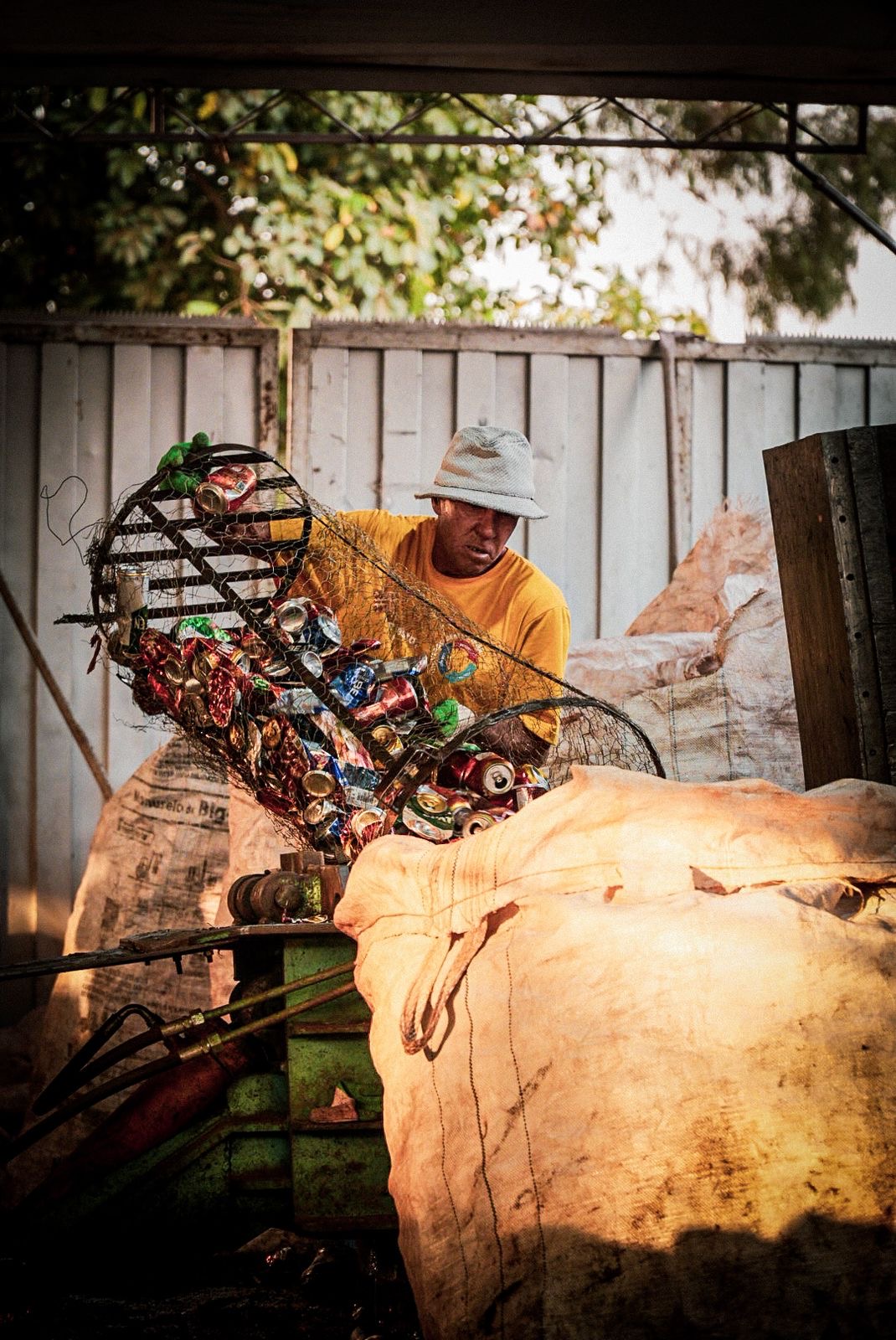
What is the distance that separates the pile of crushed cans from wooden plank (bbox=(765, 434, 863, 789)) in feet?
2.08

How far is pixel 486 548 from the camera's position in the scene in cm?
281

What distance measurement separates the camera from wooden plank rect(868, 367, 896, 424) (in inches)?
190

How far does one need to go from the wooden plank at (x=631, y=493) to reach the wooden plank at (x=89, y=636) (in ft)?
5.75

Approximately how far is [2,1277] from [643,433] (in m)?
3.49

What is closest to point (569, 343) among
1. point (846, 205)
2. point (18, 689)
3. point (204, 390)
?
point (846, 205)

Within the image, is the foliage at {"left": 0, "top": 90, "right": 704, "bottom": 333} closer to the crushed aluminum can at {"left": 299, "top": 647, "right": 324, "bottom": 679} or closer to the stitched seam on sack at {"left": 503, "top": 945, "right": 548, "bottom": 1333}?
the crushed aluminum can at {"left": 299, "top": 647, "right": 324, "bottom": 679}

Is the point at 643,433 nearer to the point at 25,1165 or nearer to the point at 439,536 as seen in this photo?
the point at 439,536

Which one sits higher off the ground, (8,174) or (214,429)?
(8,174)

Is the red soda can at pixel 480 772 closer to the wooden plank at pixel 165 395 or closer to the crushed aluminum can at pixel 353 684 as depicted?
the crushed aluminum can at pixel 353 684

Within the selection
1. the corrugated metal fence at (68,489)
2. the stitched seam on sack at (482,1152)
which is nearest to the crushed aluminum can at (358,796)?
the stitched seam on sack at (482,1152)

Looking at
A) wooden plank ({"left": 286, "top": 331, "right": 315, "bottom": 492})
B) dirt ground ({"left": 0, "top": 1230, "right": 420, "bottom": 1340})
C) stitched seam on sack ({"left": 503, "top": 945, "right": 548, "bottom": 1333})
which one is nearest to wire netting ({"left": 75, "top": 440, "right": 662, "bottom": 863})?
stitched seam on sack ({"left": 503, "top": 945, "right": 548, "bottom": 1333})

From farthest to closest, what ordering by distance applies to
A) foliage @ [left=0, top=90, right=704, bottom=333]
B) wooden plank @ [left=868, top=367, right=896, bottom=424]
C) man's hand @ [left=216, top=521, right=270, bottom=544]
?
foliage @ [left=0, top=90, right=704, bottom=333] < wooden plank @ [left=868, top=367, right=896, bottom=424] < man's hand @ [left=216, top=521, right=270, bottom=544]

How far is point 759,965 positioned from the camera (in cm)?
149

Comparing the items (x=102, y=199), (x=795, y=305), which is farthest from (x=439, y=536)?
(x=795, y=305)
